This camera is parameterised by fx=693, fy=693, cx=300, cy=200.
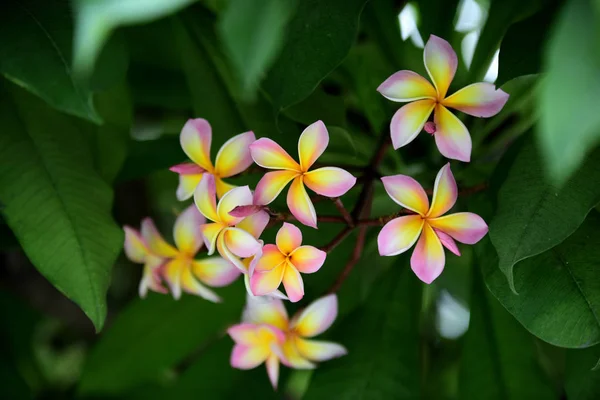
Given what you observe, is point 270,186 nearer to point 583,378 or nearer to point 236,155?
point 236,155

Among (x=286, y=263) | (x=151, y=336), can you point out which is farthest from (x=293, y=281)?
(x=151, y=336)

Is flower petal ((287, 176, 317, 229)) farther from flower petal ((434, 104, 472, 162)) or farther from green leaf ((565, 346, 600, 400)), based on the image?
green leaf ((565, 346, 600, 400))

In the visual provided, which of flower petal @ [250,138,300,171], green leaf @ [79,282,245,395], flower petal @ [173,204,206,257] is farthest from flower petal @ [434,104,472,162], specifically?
green leaf @ [79,282,245,395]

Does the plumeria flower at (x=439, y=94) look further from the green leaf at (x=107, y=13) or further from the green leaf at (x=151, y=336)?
the green leaf at (x=151, y=336)

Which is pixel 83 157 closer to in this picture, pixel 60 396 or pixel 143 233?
pixel 143 233

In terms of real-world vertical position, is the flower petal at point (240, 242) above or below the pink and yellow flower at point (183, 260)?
above

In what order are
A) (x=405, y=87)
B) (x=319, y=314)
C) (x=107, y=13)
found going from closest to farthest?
(x=107, y=13), (x=405, y=87), (x=319, y=314)

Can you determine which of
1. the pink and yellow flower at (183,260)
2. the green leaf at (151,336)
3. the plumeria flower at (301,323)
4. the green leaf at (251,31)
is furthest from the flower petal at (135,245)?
the green leaf at (251,31)
